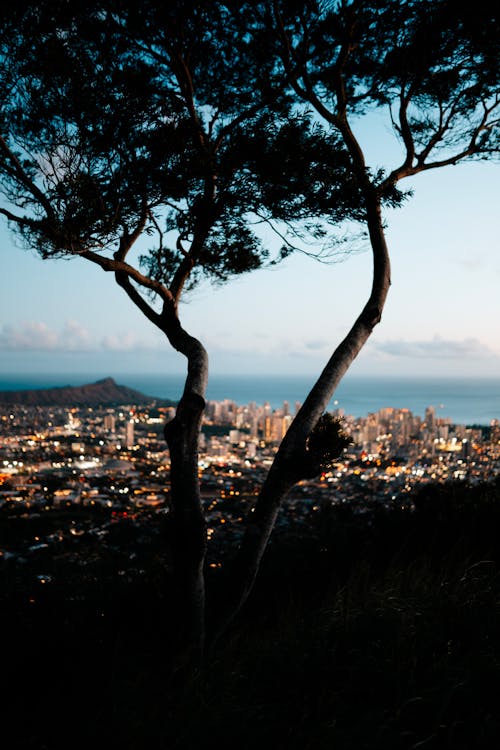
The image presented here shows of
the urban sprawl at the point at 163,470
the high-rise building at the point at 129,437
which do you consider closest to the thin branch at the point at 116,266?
the urban sprawl at the point at 163,470

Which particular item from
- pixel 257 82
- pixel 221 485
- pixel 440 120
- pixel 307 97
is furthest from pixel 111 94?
pixel 221 485

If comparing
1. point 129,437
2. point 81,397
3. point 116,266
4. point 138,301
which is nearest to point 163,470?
point 129,437

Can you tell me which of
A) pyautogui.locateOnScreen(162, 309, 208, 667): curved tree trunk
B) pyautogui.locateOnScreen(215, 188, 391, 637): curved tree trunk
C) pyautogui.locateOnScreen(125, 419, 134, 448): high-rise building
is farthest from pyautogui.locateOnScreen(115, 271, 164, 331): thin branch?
pyautogui.locateOnScreen(125, 419, 134, 448): high-rise building

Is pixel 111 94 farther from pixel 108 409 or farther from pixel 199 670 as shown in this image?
pixel 108 409

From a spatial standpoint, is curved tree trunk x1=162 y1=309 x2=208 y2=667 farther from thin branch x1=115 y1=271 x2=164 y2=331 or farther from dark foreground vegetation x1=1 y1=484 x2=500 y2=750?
thin branch x1=115 y1=271 x2=164 y2=331

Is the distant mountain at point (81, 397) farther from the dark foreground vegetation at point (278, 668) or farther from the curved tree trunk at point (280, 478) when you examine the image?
the curved tree trunk at point (280, 478)

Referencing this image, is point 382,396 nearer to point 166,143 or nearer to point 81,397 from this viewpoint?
point 81,397

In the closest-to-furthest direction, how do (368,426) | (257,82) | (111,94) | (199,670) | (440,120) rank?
(199,670) → (111,94) → (257,82) → (440,120) → (368,426)
